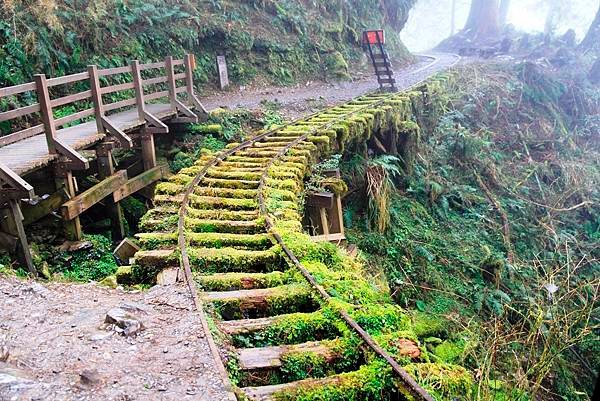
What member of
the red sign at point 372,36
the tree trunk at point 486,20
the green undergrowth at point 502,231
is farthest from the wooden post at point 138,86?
the tree trunk at point 486,20

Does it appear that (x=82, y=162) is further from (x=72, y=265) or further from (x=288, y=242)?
(x=288, y=242)

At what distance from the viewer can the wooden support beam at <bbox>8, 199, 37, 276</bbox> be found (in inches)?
264

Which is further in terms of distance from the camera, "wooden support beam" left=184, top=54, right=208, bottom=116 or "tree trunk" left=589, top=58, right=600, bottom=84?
"tree trunk" left=589, top=58, right=600, bottom=84

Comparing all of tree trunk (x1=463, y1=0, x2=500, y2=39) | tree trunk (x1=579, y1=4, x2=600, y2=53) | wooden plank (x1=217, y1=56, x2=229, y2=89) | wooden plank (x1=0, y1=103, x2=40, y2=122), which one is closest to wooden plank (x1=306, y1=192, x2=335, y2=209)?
wooden plank (x1=0, y1=103, x2=40, y2=122)

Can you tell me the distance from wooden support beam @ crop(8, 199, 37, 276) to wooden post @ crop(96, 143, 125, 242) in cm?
188

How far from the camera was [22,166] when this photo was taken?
22.7 feet

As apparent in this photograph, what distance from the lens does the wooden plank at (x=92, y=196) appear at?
7625mm

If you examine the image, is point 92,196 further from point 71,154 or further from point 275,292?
point 275,292

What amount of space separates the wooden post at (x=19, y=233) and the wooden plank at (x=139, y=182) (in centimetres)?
188

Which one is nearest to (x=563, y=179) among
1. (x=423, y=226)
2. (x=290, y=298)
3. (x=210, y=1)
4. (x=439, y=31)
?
(x=423, y=226)

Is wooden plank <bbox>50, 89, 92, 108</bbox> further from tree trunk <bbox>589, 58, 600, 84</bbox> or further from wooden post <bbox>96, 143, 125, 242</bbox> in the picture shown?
tree trunk <bbox>589, 58, 600, 84</bbox>

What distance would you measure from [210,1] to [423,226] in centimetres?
1022

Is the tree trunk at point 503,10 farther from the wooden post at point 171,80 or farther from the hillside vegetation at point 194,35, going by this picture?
the wooden post at point 171,80

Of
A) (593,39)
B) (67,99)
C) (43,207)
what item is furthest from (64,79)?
(593,39)
